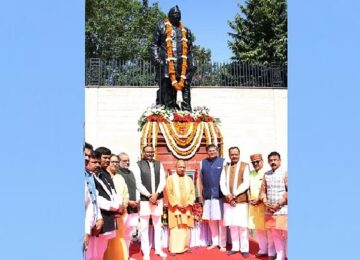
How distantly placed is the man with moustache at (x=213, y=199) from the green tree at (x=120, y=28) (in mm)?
1957

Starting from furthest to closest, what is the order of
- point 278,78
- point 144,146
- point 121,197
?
point 278,78 → point 144,146 → point 121,197

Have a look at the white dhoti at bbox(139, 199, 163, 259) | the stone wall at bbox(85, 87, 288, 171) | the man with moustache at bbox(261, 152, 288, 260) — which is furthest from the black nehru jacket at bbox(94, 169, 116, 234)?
the man with moustache at bbox(261, 152, 288, 260)

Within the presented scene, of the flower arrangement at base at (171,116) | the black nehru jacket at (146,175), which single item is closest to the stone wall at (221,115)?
the flower arrangement at base at (171,116)

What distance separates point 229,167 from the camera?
29.9 feet

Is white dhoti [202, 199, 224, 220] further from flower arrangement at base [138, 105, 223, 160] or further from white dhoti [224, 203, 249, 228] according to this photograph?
flower arrangement at base [138, 105, 223, 160]

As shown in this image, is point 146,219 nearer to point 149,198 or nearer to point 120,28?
point 149,198

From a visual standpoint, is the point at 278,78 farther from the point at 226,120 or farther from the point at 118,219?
the point at 118,219

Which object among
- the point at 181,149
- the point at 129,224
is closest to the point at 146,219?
the point at 129,224

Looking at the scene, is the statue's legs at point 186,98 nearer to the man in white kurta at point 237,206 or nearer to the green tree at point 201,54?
the green tree at point 201,54

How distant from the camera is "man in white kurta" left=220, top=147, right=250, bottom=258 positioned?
29.4 ft

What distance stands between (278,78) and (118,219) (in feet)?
10.8

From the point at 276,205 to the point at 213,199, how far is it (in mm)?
880

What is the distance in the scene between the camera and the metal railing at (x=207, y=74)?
9.51 meters

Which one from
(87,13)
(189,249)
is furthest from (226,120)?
(87,13)
